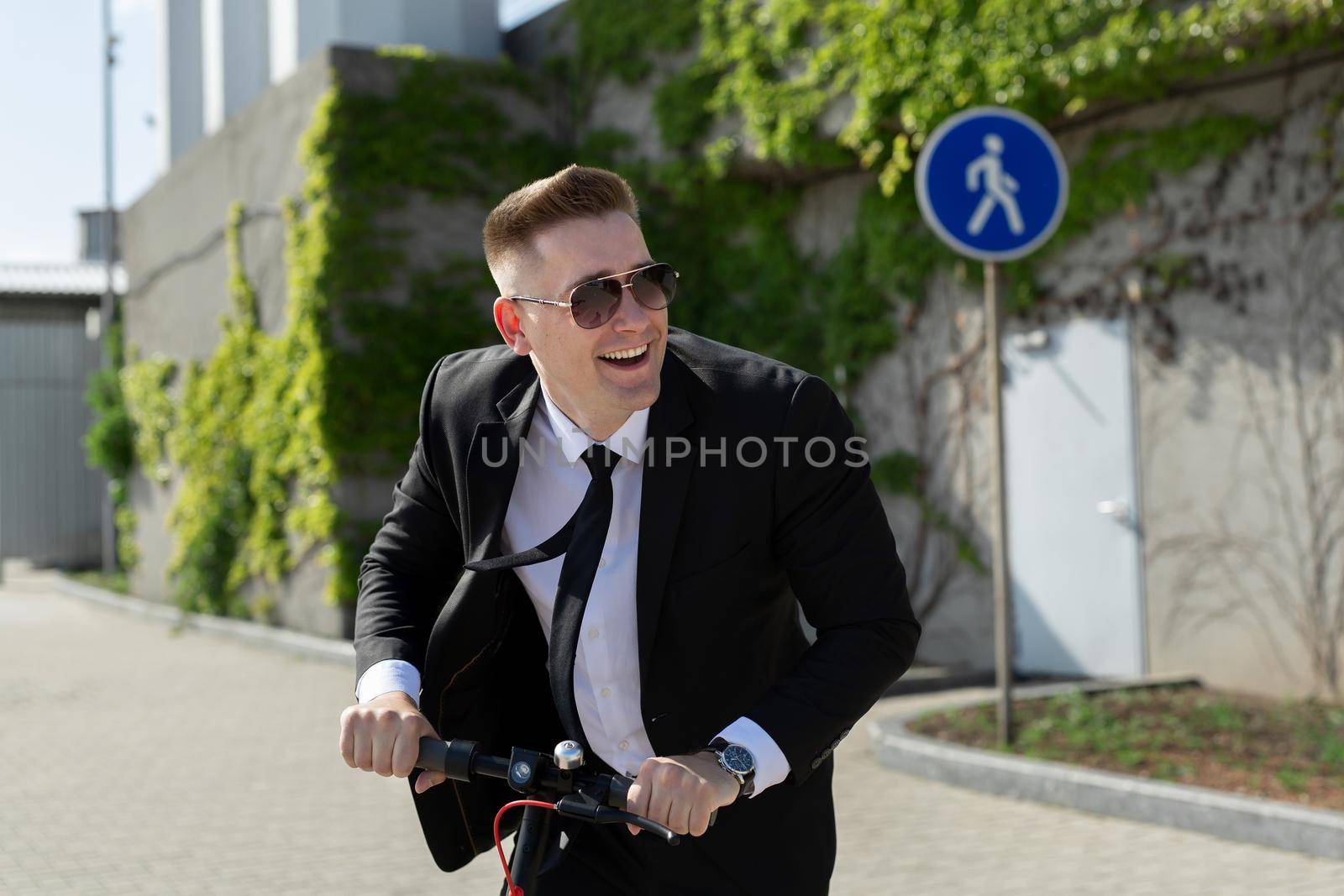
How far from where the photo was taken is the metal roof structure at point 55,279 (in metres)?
23.9

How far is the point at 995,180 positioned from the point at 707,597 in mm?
5166

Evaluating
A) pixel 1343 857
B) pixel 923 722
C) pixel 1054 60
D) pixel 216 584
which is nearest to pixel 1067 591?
pixel 923 722

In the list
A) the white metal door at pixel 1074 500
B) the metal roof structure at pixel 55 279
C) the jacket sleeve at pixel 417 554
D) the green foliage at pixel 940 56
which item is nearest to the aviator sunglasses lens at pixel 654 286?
the jacket sleeve at pixel 417 554

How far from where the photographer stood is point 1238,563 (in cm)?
822

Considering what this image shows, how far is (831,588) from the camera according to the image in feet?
7.18

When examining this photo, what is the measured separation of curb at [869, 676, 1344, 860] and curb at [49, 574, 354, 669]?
12.7 feet

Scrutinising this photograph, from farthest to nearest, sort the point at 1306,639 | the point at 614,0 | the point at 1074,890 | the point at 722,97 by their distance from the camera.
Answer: the point at 614,0
the point at 722,97
the point at 1306,639
the point at 1074,890

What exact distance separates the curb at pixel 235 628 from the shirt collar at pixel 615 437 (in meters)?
6.92

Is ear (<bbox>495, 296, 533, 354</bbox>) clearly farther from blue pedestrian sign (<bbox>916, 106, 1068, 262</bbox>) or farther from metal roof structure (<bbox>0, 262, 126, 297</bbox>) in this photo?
metal roof structure (<bbox>0, 262, 126, 297</bbox>)

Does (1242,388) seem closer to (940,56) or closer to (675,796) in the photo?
(940,56)

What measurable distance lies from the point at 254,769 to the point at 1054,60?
5.98m

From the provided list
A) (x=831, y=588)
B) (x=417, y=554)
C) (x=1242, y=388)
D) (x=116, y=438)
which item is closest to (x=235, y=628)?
(x=116, y=438)

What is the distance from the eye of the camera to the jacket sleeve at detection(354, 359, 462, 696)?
2.43 m

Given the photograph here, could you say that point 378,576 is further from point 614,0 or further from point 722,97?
point 614,0
